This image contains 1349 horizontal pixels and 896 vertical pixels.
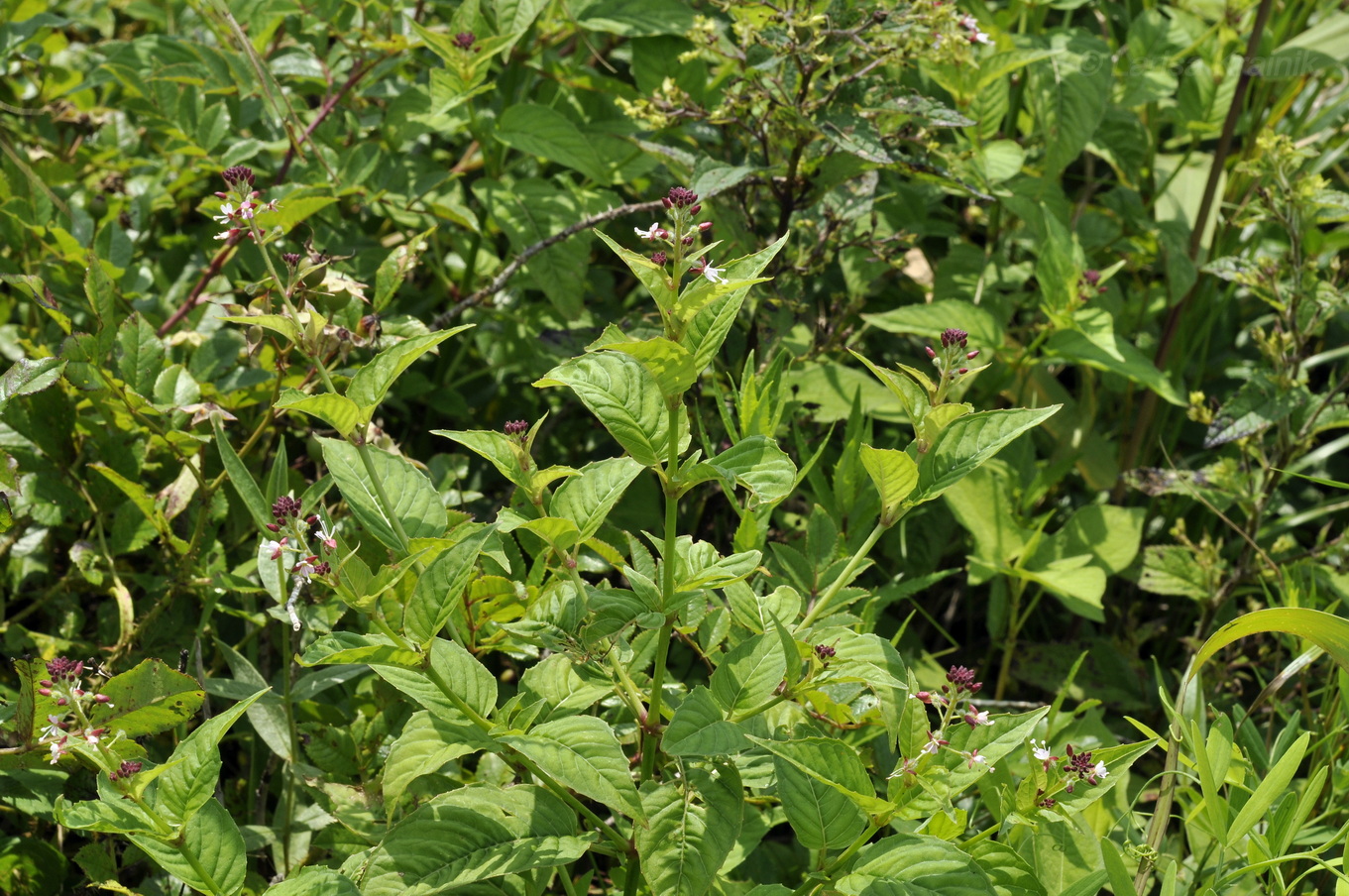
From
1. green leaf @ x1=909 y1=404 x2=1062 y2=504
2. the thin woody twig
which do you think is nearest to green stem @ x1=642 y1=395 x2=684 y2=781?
green leaf @ x1=909 y1=404 x2=1062 y2=504

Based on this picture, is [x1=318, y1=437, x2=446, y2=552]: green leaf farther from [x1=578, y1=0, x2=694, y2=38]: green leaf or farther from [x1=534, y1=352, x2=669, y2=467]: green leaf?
[x1=578, y1=0, x2=694, y2=38]: green leaf

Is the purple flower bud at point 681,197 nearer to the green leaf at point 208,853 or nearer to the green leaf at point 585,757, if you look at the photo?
the green leaf at point 585,757

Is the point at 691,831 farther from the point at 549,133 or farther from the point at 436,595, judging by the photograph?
the point at 549,133

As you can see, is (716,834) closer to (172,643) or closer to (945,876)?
(945,876)

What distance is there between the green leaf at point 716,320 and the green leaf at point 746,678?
32cm

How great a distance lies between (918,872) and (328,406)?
73 cm

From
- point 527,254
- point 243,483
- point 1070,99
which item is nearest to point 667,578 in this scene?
point 243,483

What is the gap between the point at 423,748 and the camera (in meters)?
1.19

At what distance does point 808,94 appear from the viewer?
6.39 feet

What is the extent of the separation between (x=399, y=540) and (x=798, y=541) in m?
0.80

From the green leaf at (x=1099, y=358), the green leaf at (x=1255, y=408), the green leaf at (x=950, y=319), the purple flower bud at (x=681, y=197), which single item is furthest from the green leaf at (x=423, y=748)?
the green leaf at (x=1255, y=408)

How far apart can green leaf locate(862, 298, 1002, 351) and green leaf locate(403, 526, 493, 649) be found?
1036 millimetres

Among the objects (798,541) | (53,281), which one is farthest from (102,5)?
(798,541)

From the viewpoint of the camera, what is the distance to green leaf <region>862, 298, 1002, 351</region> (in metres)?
1.98
